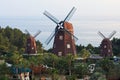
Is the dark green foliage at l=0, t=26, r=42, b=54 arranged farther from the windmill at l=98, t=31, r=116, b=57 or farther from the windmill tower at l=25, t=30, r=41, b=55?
the windmill at l=98, t=31, r=116, b=57

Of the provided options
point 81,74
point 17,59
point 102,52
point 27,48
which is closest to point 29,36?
point 27,48

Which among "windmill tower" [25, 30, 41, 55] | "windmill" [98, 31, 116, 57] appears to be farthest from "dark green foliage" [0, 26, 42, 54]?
"windmill" [98, 31, 116, 57]

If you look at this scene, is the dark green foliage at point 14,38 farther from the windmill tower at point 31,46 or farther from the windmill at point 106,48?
the windmill at point 106,48

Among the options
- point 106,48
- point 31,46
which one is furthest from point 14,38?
point 106,48

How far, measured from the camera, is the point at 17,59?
47469 mm

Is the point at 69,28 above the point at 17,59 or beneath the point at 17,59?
above

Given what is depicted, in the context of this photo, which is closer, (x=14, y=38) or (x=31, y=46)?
(x=31, y=46)

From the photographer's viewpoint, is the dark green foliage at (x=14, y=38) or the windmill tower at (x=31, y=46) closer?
the windmill tower at (x=31, y=46)

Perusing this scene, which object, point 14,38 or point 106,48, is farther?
point 14,38

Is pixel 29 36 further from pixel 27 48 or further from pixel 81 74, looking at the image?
pixel 81 74

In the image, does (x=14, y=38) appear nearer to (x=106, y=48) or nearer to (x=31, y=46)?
(x=31, y=46)

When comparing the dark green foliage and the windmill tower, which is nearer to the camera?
the windmill tower

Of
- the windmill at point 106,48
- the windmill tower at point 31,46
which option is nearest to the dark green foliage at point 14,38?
the windmill tower at point 31,46

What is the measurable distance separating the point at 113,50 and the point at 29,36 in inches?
531
